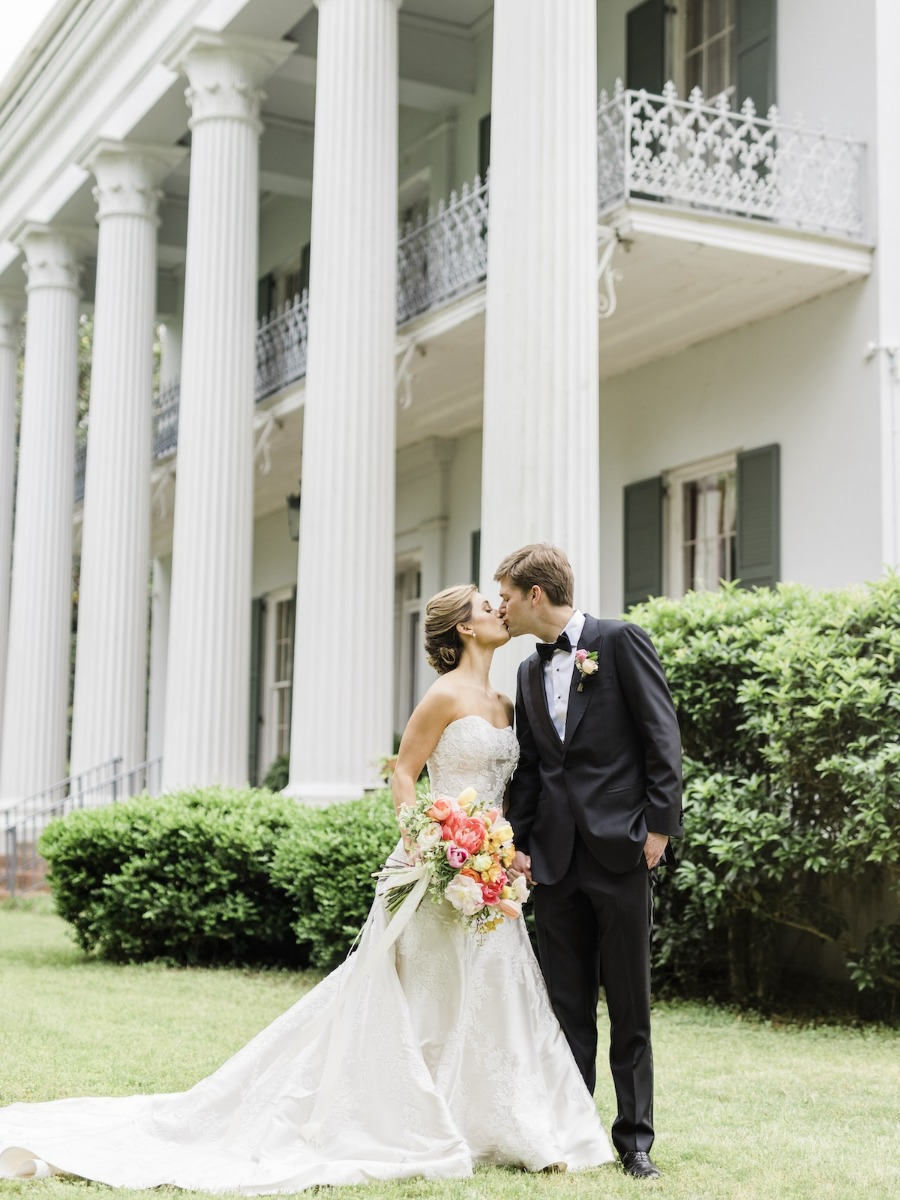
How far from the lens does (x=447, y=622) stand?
17.4 feet

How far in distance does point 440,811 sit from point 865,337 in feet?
26.2

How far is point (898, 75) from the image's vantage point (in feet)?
38.7

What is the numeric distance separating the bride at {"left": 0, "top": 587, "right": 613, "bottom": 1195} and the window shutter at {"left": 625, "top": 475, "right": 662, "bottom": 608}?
8551 millimetres

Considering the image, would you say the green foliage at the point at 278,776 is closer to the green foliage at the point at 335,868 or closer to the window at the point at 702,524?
the window at the point at 702,524

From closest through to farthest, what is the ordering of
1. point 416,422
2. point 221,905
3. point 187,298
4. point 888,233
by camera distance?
point 221,905
point 888,233
point 187,298
point 416,422

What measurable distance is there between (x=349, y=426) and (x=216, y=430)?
2.74 meters

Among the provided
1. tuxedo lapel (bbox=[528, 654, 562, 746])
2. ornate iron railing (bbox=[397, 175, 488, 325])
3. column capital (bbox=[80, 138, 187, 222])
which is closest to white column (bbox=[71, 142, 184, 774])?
column capital (bbox=[80, 138, 187, 222])

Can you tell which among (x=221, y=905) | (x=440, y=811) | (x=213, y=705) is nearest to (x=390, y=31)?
(x=213, y=705)

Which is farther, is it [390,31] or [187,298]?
[187,298]

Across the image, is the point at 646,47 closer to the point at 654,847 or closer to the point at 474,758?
the point at 474,758

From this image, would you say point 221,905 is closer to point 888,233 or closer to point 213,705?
point 213,705

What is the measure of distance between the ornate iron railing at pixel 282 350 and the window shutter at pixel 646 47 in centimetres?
415

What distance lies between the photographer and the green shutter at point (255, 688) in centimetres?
2130

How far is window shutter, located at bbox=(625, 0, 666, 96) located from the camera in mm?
13352
